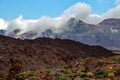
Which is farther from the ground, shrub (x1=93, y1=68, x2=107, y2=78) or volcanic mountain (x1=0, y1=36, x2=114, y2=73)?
volcanic mountain (x1=0, y1=36, x2=114, y2=73)

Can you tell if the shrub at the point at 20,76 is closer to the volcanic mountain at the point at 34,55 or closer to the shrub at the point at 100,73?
the shrub at the point at 100,73

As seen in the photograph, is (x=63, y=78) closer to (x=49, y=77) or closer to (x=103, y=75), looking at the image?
(x=49, y=77)

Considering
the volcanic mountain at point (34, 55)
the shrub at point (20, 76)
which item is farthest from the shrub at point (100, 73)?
the volcanic mountain at point (34, 55)

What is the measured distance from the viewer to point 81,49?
102 metres

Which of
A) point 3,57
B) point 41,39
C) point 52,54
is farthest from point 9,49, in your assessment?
point 41,39

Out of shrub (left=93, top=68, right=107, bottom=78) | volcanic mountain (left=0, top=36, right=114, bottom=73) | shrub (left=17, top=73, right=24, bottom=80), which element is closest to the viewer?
shrub (left=93, top=68, right=107, bottom=78)

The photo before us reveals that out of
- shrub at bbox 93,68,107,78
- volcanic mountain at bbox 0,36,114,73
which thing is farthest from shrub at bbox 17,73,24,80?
volcanic mountain at bbox 0,36,114,73

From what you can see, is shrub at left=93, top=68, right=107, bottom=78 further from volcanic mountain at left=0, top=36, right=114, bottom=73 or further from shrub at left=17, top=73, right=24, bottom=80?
volcanic mountain at left=0, top=36, right=114, bottom=73

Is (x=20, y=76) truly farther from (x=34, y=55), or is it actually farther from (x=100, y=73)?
(x=34, y=55)

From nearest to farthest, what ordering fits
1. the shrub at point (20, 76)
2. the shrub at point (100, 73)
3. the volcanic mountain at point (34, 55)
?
the shrub at point (100, 73)
the shrub at point (20, 76)
the volcanic mountain at point (34, 55)

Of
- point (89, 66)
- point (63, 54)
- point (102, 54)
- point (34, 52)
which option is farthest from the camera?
point (102, 54)

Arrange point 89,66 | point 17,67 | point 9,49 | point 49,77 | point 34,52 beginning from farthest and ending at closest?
point 34,52, point 9,49, point 89,66, point 17,67, point 49,77

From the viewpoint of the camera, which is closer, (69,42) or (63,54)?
(63,54)

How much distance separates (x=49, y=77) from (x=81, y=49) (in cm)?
7555
